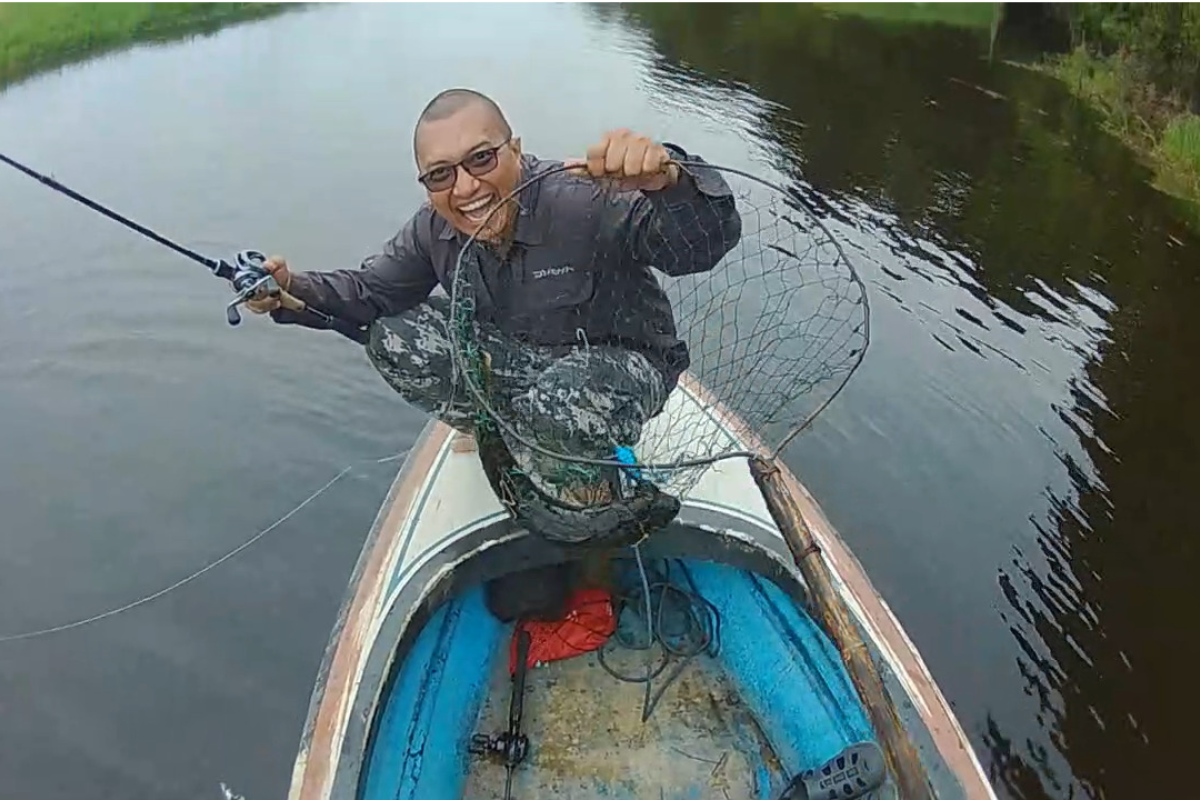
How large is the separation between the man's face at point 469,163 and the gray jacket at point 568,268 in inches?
4.3

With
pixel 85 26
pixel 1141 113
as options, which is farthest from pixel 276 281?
pixel 85 26

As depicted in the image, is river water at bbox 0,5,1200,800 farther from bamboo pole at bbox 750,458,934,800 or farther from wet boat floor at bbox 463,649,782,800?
bamboo pole at bbox 750,458,934,800

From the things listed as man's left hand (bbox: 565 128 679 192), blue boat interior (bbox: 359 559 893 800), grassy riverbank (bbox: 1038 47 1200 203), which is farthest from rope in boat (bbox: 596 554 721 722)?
grassy riverbank (bbox: 1038 47 1200 203)

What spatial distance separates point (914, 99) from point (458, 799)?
1461 centimetres

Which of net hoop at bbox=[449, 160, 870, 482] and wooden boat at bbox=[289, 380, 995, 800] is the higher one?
net hoop at bbox=[449, 160, 870, 482]

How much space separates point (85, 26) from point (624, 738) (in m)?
17.6

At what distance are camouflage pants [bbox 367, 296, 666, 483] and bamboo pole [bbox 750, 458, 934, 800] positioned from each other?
58 cm

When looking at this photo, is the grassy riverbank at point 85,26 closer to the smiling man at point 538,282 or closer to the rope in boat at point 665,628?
the smiling man at point 538,282

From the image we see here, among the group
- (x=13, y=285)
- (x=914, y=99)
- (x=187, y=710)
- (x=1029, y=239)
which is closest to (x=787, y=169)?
(x=1029, y=239)

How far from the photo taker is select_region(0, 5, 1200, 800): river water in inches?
219

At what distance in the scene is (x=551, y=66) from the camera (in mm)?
17703

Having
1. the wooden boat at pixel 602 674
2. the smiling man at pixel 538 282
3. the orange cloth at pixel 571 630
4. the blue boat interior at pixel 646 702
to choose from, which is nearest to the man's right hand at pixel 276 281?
the smiling man at pixel 538 282

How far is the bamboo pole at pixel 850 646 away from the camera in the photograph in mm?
2564

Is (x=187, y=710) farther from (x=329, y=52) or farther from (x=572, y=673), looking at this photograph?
(x=329, y=52)
